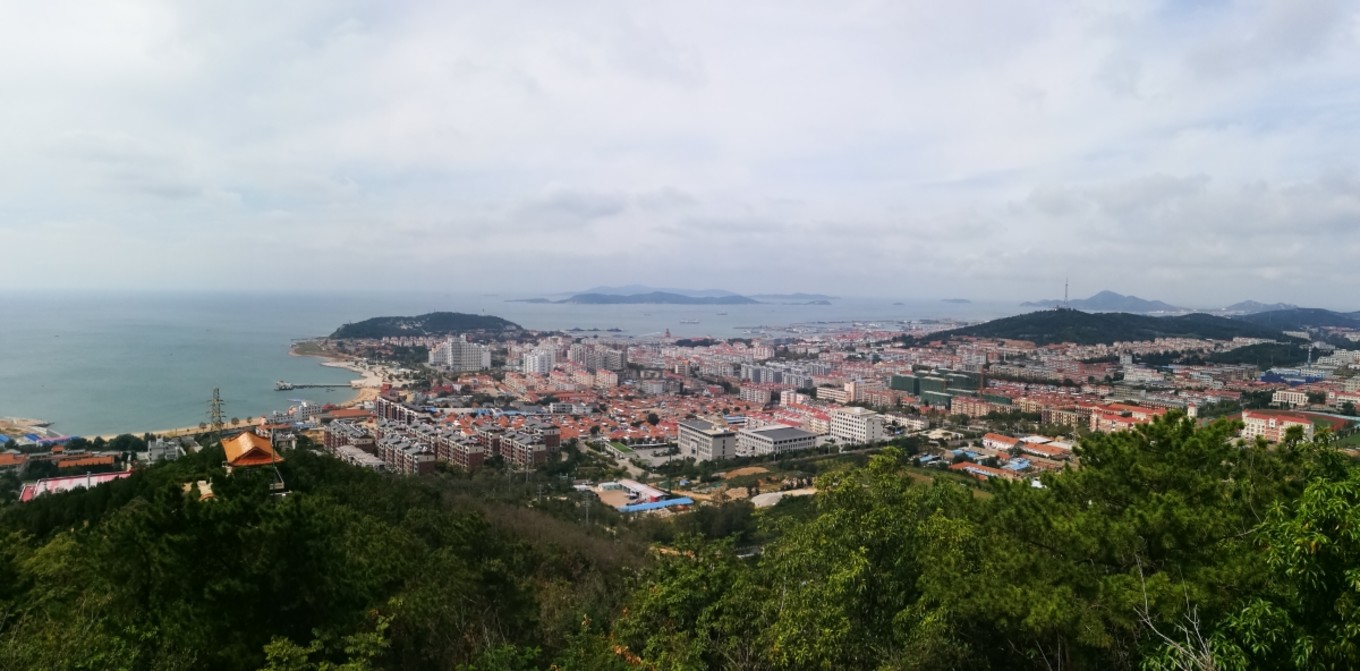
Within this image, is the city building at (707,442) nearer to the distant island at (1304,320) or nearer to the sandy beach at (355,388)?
the sandy beach at (355,388)

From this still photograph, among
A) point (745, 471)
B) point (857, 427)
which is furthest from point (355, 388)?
point (857, 427)

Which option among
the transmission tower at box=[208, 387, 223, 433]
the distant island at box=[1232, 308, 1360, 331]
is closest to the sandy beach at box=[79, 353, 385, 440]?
the transmission tower at box=[208, 387, 223, 433]

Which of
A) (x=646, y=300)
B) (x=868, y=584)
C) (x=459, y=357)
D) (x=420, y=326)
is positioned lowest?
(x=459, y=357)

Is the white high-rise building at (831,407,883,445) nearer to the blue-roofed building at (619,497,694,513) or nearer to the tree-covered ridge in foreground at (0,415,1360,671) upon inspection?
the blue-roofed building at (619,497,694,513)

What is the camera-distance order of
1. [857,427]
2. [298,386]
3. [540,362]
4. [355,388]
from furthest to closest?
[540,362] < [355,388] < [298,386] < [857,427]

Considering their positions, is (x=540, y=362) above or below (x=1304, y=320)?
below

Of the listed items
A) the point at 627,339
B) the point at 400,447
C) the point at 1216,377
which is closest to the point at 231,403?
the point at 400,447

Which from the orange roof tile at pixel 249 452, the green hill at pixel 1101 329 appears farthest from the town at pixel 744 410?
the orange roof tile at pixel 249 452

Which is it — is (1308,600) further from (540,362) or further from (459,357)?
(459,357)
